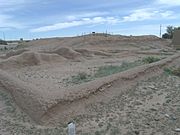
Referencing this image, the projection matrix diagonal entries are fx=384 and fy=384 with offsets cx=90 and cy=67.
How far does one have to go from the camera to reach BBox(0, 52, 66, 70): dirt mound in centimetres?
2090

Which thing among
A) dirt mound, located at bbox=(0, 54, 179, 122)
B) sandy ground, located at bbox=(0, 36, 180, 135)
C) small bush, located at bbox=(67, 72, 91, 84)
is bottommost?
sandy ground, located at bbox=(0, 36, 180, 135)

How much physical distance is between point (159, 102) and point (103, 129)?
10.7ft

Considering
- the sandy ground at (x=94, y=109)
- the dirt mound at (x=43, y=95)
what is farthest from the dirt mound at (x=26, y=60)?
the dirt mound at (x=43, y=95)

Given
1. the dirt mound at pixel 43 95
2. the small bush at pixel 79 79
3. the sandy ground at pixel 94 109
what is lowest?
the sandy ground at pixel 94 109

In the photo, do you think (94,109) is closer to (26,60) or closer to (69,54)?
(26,60)

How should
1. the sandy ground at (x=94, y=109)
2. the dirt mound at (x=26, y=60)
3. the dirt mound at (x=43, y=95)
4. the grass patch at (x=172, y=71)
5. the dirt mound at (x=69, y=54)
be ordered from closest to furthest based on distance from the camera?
the sandy ground at (x=94, y=109)
the dirt mound at (x=43, y=95)
the grass patch at (x=172, y=71)
the dirt mound at (x=26, y=60)
the dirt mound at (x=69, y=54)

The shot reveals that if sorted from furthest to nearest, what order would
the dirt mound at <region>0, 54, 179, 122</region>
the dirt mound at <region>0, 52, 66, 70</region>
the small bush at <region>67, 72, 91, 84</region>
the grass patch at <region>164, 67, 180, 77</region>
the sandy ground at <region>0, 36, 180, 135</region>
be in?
the dirt mound at <region>0, 52, 66, 70</region> < the grass patch at <region>164, 67, 180, 77</region> < the small bush at <region>67, 72, 91, 84</region> < the dirt mound at <region>0, 54, 179, 122</region> < the sandy ground at <region>0, 36, 180, 135</region>

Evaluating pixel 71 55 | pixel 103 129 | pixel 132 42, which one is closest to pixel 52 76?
pixel 103 129

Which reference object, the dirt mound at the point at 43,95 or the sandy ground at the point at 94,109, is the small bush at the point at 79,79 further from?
the dirt mound at the point at 43,95

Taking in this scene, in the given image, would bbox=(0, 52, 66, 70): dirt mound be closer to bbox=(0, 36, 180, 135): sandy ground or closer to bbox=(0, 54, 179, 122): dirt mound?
bbox=(0, 36, 180, 135): sandy ground

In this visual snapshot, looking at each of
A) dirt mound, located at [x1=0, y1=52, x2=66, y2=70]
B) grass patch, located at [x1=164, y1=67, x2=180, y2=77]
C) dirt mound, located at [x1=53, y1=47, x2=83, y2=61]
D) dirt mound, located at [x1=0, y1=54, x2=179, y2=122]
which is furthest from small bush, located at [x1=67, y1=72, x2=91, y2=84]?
dirt mound, located at [x1=53, y1=47, x2=83, y2=61]

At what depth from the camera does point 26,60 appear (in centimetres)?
2248

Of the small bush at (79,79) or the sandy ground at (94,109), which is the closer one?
the sandy ground at (94,109)

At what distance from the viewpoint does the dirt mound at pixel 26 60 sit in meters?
20.9
